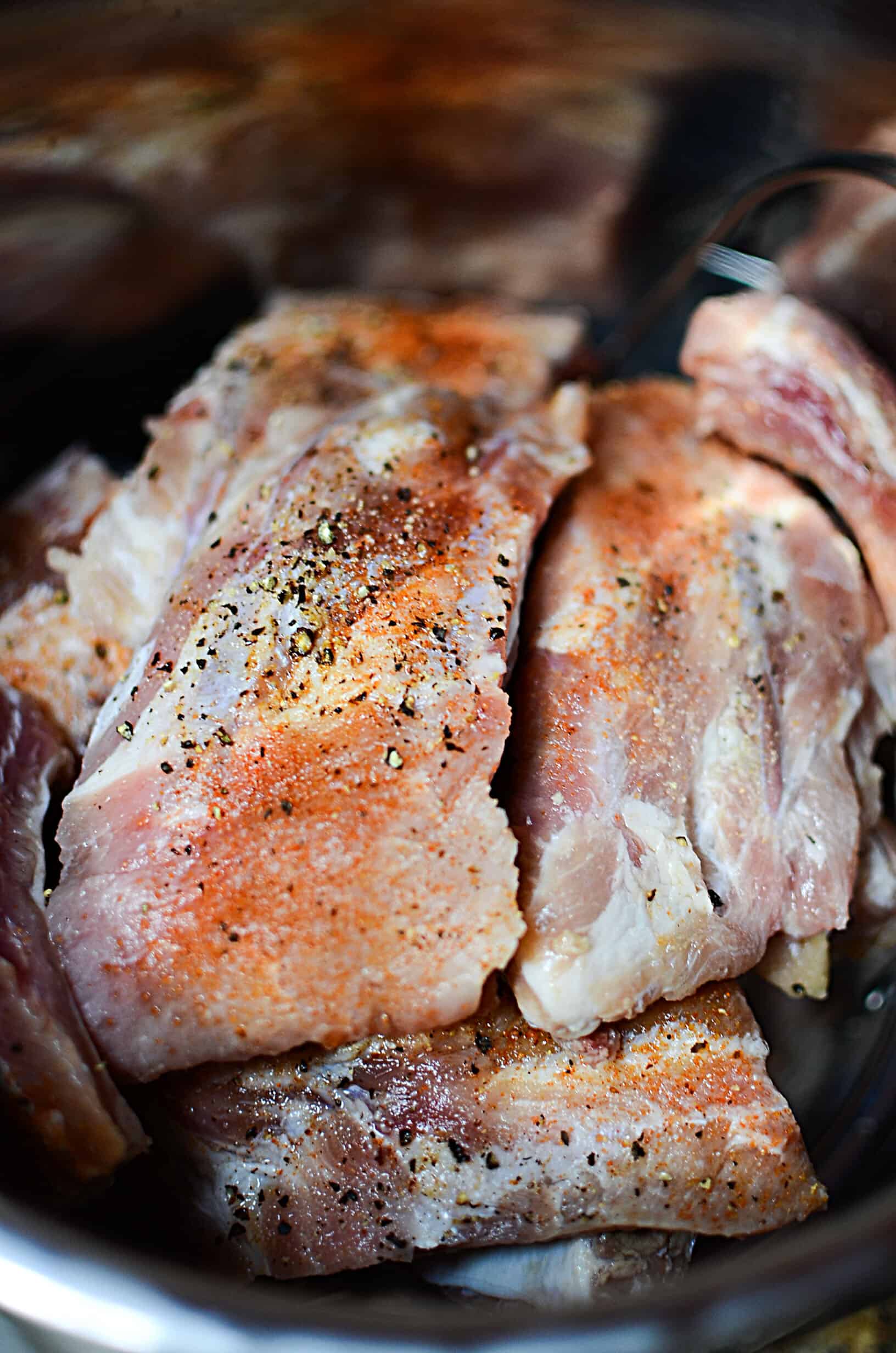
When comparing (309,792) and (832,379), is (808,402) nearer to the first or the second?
(832,379)

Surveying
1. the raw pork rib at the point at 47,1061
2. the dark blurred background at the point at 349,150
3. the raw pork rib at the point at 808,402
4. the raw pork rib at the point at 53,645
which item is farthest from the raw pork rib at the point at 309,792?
the dark blurred background at the point at 349,150

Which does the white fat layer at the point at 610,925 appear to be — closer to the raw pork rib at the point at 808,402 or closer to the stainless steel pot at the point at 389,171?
the stainless steel pot at the point at 389,171

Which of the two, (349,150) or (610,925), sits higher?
(349,150)

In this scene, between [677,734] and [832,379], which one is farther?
[832,379]

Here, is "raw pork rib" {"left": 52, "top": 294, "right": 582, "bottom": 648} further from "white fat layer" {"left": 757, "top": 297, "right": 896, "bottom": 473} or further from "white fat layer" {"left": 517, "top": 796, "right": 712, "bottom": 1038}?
"white fat layer" {"left": 517, "top": 796, "right": 712, "bottom": 1038}

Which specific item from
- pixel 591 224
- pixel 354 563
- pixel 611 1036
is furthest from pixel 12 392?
pixel 611 1036

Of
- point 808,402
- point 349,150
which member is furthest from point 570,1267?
point 349,150

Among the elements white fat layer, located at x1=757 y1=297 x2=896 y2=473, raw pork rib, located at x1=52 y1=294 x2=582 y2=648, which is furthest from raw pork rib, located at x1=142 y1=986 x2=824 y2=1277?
white fat layer, located at x1=757 y1=297 x2=896 y2=473
